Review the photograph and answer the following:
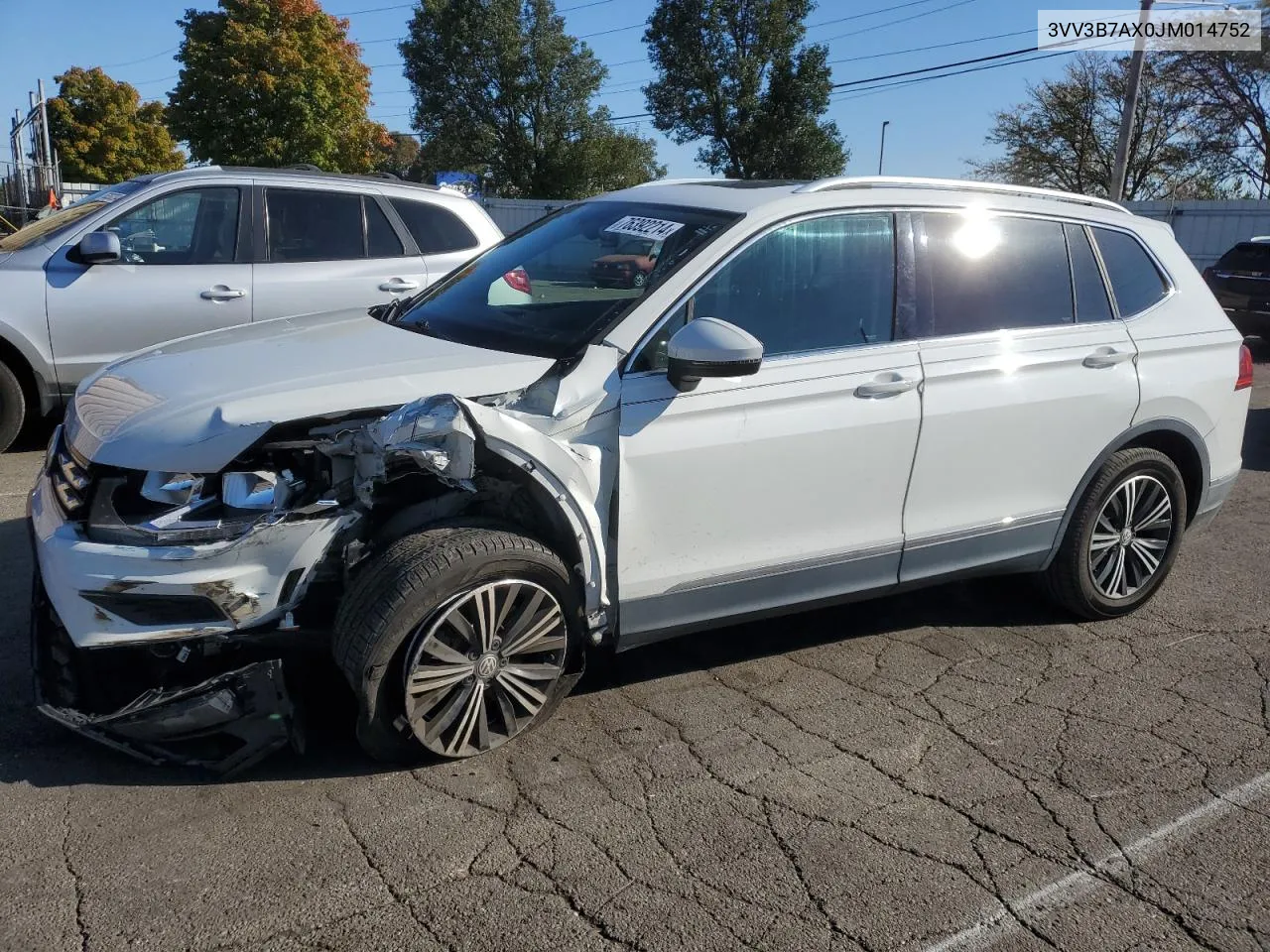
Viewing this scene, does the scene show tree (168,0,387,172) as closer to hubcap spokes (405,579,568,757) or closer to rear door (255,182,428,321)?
rear door (255,182,428,321)

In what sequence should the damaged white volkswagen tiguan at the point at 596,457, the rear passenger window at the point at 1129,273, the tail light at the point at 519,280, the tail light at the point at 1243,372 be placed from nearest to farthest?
the damaged white volkswagen tiguan at the point at 596,457, the tail light at the point at 519,280, the rear passenger window at the point at 1129,273, the tail light at the point at 1243,372

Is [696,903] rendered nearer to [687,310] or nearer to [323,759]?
[323,759]

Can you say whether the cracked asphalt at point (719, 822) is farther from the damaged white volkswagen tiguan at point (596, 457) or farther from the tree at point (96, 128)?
the tree at point (96, 128)

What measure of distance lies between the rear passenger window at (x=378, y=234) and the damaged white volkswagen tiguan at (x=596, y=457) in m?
3.10

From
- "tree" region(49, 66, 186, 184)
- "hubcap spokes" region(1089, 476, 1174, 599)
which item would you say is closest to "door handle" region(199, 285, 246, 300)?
"hubcap spokes" region(1089, 476, 1174, 599)

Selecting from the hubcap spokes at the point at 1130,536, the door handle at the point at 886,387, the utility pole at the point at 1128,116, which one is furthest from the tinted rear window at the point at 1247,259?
the door handle at the point at 886,387

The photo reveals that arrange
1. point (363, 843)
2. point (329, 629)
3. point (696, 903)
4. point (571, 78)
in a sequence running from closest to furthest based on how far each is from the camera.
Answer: point (696, 903) < point (363, 843) < point (329, 629) < point (571, 78)

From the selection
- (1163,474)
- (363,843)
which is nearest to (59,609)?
(363,843)

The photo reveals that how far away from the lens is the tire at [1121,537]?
4.61 metres

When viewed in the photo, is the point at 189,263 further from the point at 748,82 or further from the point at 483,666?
the point at 748,82

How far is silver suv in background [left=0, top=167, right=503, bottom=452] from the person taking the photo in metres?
6.75

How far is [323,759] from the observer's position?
3387 mm

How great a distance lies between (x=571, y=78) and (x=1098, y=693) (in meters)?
47.8

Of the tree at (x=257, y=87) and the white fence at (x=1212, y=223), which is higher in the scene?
the tree at (x=257, y=87)
